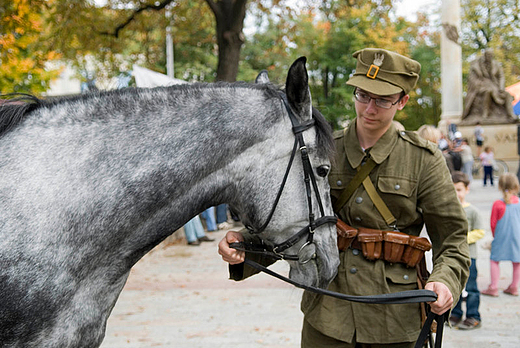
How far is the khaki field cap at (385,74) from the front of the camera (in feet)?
7.88

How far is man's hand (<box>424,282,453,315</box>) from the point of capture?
220 centimetres

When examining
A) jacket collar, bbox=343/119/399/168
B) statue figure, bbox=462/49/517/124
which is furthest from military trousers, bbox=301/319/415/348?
statue figure, bbox=462/49/517/124

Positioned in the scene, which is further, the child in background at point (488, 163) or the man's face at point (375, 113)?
the child in background at point (488, 163)

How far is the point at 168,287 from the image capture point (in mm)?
7195

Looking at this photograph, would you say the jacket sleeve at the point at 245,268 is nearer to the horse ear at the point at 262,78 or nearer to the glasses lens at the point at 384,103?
the horse ear at the point at 262,78

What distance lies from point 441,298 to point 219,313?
4.04m

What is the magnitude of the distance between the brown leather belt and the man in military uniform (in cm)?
5

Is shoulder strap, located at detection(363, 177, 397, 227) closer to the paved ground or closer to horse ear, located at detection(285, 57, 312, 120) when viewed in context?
horse ear, located at detection(285, 57, 312, 120)

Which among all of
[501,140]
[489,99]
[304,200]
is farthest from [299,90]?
[489,99]

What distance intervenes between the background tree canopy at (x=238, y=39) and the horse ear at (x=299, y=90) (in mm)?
200

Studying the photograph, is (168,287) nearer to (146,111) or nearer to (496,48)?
(146,111)

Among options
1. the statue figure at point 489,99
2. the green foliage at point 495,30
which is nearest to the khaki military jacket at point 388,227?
the statue figure at point 489,99

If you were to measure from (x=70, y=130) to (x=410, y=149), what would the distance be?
158 cm

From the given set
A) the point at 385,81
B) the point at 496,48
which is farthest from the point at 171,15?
the point at 496,48
